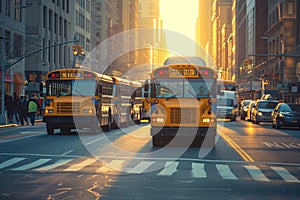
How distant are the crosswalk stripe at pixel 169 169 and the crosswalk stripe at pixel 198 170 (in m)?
0.48

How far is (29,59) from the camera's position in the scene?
68.6m

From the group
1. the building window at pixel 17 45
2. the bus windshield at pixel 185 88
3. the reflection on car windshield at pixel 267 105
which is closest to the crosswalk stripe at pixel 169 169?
the bus windshield at pixel 185 88

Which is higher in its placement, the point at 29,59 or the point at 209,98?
the point at 29,59

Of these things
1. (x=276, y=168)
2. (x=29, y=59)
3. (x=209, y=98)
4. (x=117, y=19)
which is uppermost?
(x=117, y=19)

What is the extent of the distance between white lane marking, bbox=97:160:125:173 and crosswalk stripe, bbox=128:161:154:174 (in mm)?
399

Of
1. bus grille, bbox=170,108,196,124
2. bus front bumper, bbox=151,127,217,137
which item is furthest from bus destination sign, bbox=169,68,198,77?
bus front bumper, bbox=151,127,217,137

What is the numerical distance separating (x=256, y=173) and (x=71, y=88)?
50.0ft

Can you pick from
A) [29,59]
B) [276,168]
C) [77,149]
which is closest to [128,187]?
[276,168]

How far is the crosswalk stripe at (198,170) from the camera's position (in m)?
13.3

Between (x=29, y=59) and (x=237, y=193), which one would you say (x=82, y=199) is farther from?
(x=29, y=59)

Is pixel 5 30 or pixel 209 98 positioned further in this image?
pixel 5 30

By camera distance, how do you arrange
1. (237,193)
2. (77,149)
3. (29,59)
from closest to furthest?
(237,193) < (77,149) < (29,59)

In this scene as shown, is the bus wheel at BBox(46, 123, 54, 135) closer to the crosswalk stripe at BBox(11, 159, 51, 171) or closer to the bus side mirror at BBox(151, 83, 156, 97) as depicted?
the bus side mirror at BBox(151, 83, 156, 97)

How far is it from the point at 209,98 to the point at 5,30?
37007 millimetres
